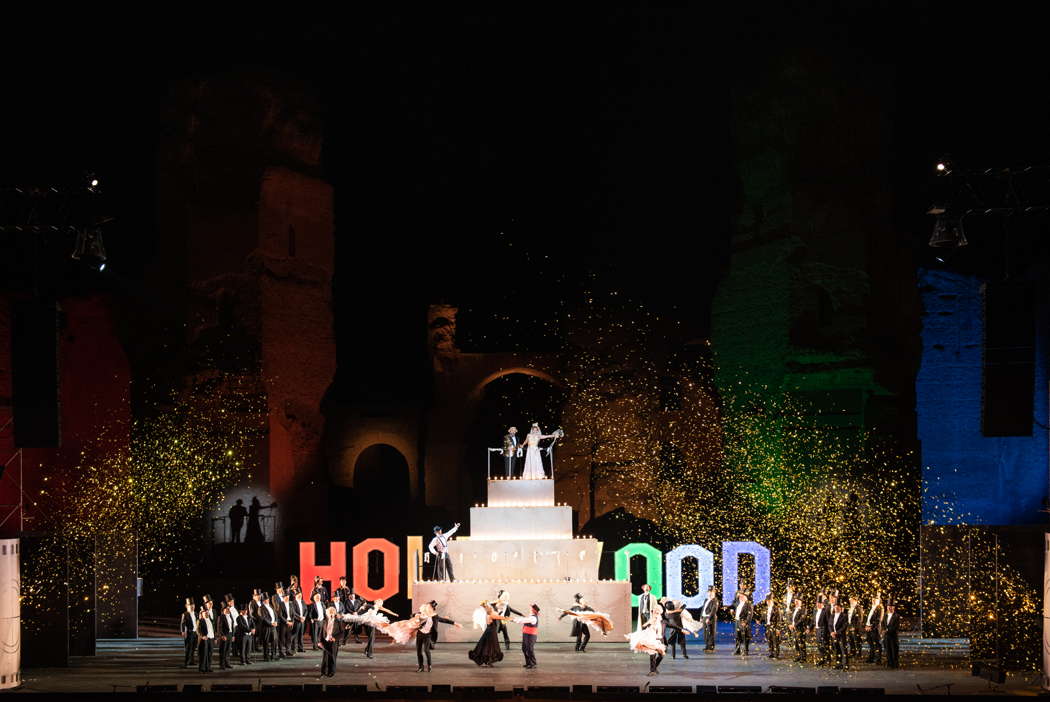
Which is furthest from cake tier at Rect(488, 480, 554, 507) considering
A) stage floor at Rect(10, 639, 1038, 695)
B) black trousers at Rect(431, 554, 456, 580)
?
stage floor at Rect(10, 639, 1038, 695)

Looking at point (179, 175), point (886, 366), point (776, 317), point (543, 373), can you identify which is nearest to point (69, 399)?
point (179, 175)

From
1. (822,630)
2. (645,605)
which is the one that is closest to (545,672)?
(645,605)

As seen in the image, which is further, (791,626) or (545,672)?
(791,626)

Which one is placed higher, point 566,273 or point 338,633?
point 566,273

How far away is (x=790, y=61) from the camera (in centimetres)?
3009

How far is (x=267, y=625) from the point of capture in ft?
72.8

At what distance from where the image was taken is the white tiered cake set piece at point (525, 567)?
2441cm

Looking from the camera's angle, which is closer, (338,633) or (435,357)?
(338,633)

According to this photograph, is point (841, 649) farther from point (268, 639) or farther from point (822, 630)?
point (268, 639)

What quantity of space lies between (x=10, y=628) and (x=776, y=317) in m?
19.4

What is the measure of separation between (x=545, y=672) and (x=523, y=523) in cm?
665

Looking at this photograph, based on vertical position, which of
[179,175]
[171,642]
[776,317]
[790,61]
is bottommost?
[171,642]

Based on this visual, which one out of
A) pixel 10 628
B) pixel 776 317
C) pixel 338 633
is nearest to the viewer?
pixel 10 628

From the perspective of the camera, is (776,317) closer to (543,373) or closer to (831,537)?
(831,537)
